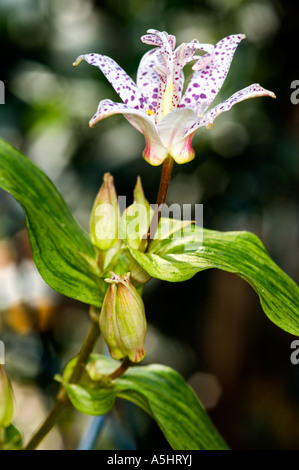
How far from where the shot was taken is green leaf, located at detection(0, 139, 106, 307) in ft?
1.69

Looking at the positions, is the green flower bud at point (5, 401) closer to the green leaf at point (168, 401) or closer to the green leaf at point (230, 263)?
the green leaf at point (168, 401)

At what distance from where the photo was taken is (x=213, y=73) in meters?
0.55

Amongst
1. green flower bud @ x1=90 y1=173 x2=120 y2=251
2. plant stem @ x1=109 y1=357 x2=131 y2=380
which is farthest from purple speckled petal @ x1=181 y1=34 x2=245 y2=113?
plant stem @ x1=109 y1=357 x2=131 y2=380

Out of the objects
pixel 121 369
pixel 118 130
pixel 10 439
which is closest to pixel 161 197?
pixel 121 369

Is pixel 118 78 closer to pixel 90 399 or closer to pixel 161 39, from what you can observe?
pixel 161 39

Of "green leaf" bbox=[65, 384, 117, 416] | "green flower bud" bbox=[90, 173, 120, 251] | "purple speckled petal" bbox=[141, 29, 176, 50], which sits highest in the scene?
"purple speckled petal" bbox=[141, 29, 176, 50]

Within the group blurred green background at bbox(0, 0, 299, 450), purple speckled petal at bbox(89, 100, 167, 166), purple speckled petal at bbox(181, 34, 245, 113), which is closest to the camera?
purple speckled petal at bbox(89, 100, 167, 166)

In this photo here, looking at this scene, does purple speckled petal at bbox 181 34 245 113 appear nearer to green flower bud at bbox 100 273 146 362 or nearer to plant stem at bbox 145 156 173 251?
plant stem at bbox 145 156 173 251

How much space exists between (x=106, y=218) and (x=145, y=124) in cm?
10

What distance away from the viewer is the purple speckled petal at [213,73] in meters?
0.53

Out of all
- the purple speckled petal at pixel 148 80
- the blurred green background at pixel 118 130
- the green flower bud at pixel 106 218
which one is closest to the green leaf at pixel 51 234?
the green flower bud at pixel 106 218

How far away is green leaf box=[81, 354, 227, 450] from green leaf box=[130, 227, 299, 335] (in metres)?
0.14

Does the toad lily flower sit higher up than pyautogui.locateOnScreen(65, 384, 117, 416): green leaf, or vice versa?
the toad lily flower
